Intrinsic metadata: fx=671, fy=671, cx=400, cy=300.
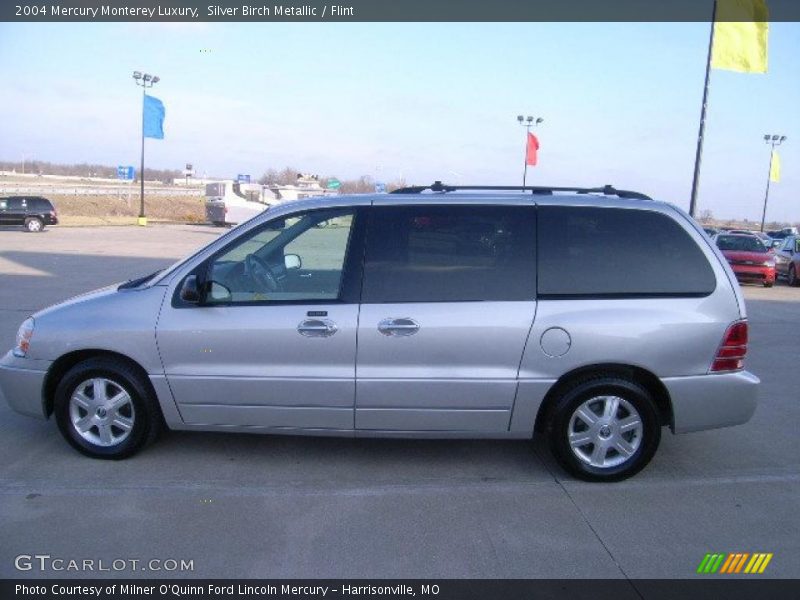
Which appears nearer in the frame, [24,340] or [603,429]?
[603,429]

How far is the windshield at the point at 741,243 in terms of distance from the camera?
65.7 feet

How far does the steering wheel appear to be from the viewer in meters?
4.49

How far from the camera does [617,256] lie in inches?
174

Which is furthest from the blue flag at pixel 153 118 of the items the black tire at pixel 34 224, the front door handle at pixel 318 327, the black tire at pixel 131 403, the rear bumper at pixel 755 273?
the front door handle at pixel 318 327

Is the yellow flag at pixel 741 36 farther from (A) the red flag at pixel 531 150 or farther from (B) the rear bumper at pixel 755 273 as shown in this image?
(A) the red flag at pixel 531 150

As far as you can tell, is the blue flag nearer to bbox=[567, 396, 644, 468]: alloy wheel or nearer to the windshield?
the windshield

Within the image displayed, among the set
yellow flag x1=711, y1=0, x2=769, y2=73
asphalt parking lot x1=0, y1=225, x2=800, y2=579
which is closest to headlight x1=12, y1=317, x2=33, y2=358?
asphalt parking lot x1=0, y1=225, x2=800, y2=579

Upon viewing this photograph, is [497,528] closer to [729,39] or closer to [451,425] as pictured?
[451,425]

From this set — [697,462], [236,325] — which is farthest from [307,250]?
[697,462]

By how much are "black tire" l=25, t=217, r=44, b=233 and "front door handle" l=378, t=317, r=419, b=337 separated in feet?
104

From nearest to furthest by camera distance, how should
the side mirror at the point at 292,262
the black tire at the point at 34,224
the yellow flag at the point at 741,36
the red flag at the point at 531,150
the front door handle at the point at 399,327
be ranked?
the front door handle at the point at 399,327
the side mirror at the point at 292,262
the yellow flag at the point at 741,36
the red flag at the point at 531,150
the black tire at the point at 34,224

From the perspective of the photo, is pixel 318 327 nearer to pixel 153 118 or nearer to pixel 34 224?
pixel 34 224
